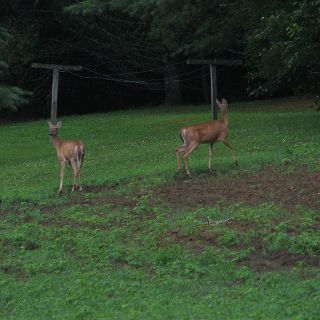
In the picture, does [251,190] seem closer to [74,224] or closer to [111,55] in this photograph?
[74,224]

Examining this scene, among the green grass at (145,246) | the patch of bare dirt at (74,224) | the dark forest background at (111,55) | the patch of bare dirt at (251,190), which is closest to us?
the green grass at (145,246)

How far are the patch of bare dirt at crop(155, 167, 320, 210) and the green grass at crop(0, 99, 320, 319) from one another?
0.31 metres

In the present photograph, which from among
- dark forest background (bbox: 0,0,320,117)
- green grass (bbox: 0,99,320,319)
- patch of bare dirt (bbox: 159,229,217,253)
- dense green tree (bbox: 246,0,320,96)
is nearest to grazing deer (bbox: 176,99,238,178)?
green grass (bbox: 0,99,320,319)

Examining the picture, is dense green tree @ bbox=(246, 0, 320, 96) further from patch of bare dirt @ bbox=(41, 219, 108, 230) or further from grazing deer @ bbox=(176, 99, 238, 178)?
patch of bare dirt @ bbox=(41, 219, 108, 230)

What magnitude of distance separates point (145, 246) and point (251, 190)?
313 cm

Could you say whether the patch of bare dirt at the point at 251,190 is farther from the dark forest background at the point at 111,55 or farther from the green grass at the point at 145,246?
the dark forest background at the point at 111,55

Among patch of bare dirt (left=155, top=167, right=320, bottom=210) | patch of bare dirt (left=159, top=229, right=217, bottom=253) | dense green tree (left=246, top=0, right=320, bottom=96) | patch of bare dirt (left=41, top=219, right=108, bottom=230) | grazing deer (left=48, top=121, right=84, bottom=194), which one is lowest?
patch of bare dirt (left=41, top=219, right=108, bottom=230)

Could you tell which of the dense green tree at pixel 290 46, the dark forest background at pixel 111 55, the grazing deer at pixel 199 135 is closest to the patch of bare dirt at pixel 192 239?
the grazing deer at pixel 199 135

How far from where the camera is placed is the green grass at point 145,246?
8219 mm

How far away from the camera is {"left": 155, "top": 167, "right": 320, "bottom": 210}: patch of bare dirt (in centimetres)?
1248

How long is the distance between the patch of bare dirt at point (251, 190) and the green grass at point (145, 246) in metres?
0.31

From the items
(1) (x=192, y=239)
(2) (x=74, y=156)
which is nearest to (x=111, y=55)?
(2) (x=74, y=156)

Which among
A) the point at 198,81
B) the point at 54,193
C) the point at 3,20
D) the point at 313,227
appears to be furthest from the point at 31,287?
the point at 198,81

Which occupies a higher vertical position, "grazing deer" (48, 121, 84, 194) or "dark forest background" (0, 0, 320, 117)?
"dark forest background" (0, 0, 320, 117)
